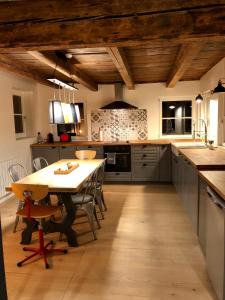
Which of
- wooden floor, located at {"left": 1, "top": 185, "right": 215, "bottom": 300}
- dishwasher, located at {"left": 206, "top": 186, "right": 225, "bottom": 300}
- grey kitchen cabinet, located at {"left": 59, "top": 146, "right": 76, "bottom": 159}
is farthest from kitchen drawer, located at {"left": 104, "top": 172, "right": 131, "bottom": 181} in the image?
dishwasher, located at {"left": 206, "top": 186, "right": 225, "bottom": 300}

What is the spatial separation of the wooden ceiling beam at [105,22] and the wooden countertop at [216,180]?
1.11 metres

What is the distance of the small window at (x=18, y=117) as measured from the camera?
511 cm

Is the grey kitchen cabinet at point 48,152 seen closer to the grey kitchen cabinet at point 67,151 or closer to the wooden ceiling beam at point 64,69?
the grey kitchen cabinet at point 67,151

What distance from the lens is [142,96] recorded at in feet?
18.6

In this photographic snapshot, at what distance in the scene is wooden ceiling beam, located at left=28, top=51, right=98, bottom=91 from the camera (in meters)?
2.80

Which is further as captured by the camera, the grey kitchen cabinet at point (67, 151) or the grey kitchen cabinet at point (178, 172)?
the grey kitchen cabinet at point (67, 151)

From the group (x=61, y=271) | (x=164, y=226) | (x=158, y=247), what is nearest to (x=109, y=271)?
(x=61, y=271)

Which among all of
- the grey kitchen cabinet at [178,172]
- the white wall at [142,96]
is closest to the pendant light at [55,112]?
the grey kitchen cabinet at [178,172]

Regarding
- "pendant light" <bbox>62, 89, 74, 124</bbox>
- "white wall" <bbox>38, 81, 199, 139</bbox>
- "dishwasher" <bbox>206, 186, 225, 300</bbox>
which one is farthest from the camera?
"white wall" <bbox>38, 81, 199, 139</bbox>

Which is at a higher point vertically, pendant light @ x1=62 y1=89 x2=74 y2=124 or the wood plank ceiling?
the wood plank ceiling

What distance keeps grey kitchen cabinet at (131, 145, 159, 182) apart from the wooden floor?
5.41 feet

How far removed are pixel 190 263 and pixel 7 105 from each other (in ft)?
12.9

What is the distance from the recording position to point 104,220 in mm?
3434

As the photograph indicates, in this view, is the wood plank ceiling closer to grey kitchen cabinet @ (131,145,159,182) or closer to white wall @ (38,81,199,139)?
grey kitchen cabinet @ (131,145,159,182)
